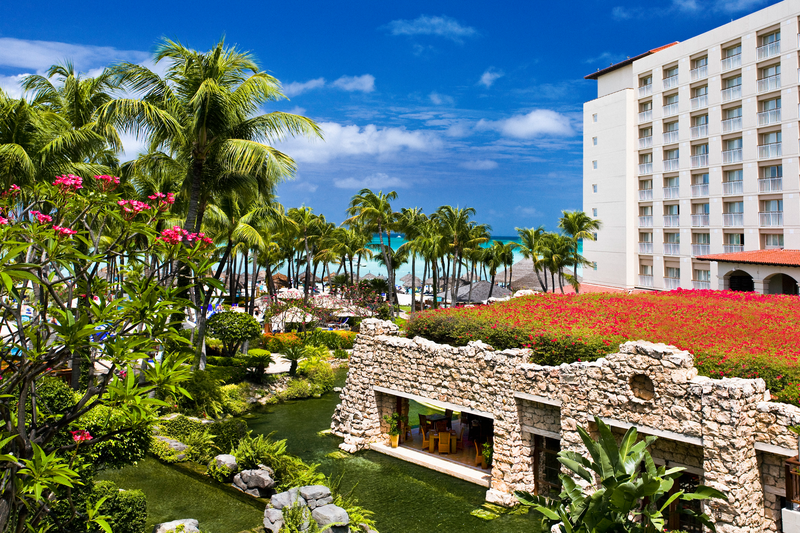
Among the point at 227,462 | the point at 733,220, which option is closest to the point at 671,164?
the point at 733,220

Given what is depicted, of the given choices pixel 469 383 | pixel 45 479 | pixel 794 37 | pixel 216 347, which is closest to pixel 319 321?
pixel 216 347

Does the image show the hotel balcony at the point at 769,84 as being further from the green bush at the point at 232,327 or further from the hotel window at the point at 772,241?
the green bush at the point at 232,327

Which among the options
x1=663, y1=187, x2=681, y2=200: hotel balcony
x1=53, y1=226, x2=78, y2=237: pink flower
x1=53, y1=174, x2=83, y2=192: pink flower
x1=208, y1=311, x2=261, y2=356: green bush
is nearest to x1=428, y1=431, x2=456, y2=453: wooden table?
x1=53, y1=174, x2=83, y2=192: pink flower

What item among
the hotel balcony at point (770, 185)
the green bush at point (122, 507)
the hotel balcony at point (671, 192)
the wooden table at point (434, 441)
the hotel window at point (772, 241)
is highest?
the hotel balcony at point (671, 192)

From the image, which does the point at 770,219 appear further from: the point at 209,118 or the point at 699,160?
the point at 209,118

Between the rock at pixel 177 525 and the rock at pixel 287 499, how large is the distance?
5.53ft

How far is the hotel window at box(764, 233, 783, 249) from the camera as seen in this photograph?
3734cm

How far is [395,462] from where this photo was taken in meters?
17.8

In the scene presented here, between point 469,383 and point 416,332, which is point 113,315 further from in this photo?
point 416,332

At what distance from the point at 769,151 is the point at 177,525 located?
134ft

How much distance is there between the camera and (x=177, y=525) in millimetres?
11805

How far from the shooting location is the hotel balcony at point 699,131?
41281 mm

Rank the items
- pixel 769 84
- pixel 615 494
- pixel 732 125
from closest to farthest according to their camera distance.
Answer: pixel 615 494 < pixel 769 84 < pixel 732 125

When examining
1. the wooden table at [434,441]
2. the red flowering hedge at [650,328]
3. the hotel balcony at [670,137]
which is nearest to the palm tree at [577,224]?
the hotel balcony at [670,137]
